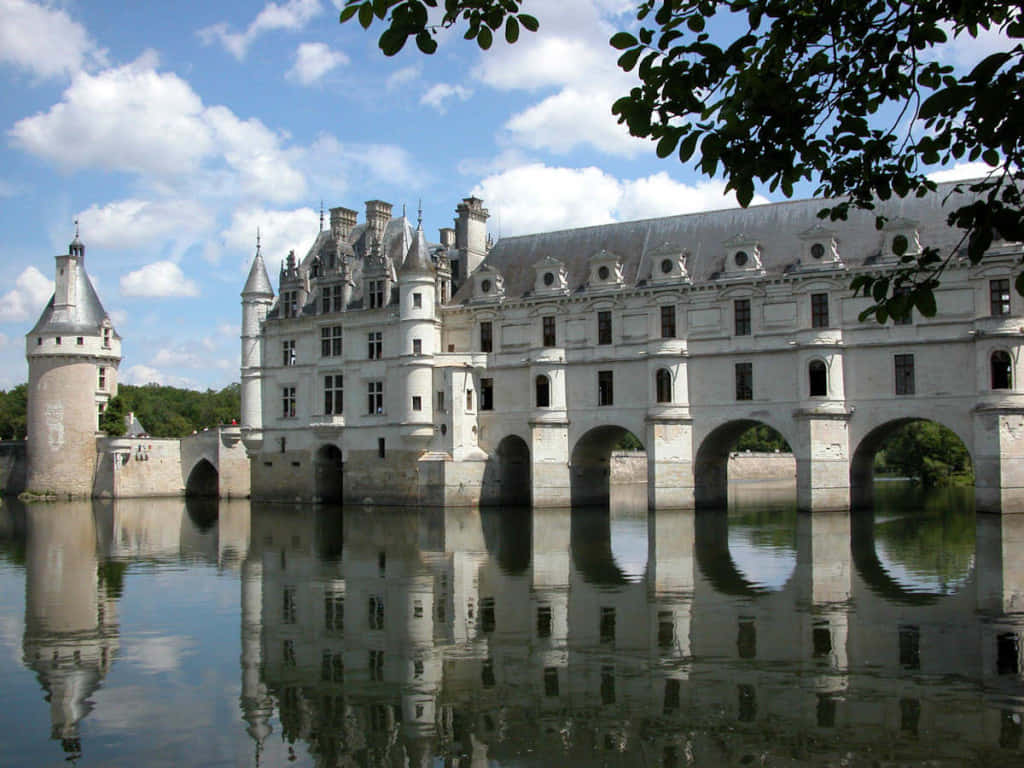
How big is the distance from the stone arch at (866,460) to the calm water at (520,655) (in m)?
8.63

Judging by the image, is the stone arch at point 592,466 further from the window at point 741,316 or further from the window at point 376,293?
the window at point 376,293

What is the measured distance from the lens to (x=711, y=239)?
3959 centimetres

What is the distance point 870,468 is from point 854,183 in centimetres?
3099

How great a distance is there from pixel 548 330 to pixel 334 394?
11.5m

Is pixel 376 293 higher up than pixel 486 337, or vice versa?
pixel 376 293

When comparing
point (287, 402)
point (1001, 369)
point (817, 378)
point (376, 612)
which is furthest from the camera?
point (287, 402)

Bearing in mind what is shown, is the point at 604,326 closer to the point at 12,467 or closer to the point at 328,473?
the point at 328,473

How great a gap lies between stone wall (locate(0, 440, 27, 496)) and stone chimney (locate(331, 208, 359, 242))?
23.8 metres

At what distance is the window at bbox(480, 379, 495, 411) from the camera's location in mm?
43188

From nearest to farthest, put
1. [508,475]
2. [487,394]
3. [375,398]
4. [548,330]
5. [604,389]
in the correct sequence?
[604,389] → [548,330] → [487,394] → [508,475] → [375,398]

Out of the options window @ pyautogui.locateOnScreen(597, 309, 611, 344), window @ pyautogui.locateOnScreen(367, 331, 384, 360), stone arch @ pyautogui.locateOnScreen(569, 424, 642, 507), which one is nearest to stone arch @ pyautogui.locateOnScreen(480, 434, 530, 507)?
stone arch @ pyautogui.locateOnScreen(569, 424, 642, 507)

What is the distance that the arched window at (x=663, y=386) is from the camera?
38094 millimetres

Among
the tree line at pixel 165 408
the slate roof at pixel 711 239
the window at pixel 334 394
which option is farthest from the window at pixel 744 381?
the tree line at pixel 165 408

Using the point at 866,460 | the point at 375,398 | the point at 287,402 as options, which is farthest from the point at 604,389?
the point at 287,402
